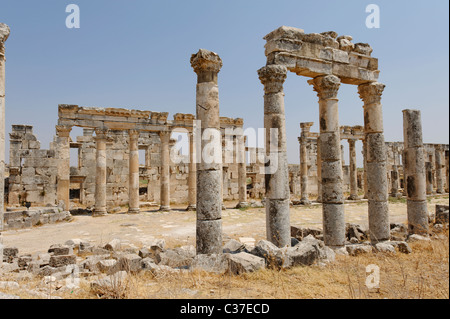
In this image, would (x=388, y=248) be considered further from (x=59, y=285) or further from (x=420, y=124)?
(x=59, y=285)

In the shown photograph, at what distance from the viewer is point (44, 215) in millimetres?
16281

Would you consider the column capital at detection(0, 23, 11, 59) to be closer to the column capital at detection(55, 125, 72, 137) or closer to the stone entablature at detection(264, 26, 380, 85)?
the stone entablature at detection(264, 26, 380, 85)

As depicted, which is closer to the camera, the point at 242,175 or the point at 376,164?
the point at 376,164

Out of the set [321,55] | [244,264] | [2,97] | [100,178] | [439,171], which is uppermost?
[321,55]

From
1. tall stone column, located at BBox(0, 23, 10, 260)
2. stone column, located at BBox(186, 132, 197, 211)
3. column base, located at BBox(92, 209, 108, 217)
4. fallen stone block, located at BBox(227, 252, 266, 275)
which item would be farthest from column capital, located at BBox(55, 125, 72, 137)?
fallen stone block, located at BBox(227, 252, 266, 275)

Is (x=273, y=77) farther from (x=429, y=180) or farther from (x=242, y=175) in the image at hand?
(x=429, y=180)

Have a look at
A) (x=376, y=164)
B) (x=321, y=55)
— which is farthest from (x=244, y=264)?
(x=321, y=55)

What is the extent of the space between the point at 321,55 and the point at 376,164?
382cm

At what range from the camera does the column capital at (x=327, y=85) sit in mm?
9023

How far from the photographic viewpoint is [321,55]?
29.7 feet

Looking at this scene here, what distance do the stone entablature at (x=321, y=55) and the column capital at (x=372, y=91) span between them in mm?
198

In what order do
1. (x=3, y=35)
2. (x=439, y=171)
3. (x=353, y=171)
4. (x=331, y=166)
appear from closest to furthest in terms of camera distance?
1. (x=3, y=35)
2. (x=331, y=166)
3. (x=353, y=171)
4. (x=439, y=171)
